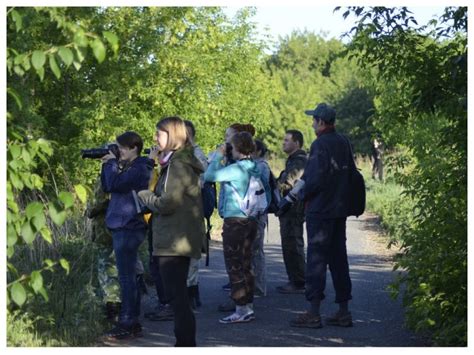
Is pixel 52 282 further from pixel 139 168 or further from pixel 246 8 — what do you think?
pixel 246 8

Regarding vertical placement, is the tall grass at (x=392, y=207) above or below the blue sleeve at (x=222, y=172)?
below

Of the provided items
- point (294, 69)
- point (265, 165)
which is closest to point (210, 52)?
point (265, 165)

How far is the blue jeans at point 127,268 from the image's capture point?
28.6 ft

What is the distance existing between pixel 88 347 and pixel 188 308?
1.11m

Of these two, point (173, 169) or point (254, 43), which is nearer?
point (173, 169)

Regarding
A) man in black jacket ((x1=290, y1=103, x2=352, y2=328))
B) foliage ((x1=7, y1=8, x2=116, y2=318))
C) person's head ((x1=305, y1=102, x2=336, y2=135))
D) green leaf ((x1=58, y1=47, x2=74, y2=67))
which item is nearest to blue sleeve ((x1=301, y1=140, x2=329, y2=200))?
man in black jacket ((x1=290, y1=103, x2=352, y2=328))

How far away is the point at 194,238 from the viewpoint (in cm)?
765

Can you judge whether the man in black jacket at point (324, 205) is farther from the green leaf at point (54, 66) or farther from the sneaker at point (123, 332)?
the green leaf at point (54, 66)

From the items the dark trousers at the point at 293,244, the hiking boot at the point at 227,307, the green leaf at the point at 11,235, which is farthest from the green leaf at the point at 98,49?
the dark trousers at the point at 293,244

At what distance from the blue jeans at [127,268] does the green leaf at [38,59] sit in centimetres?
326

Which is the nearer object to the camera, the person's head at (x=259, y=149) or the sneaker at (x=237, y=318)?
the sneaker at (x=237, y=318)

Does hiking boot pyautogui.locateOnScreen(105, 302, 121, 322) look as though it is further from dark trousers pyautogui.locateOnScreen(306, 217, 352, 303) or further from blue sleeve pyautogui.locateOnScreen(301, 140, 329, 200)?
blue sleeve pyautogui.locateOnScreen(301, 140, 329, 200)

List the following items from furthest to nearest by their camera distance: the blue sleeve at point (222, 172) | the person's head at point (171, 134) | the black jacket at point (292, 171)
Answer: the black jacket at point (292, 171) → the blue sleeve at point (222, 172) → the person's head at point (171, 134)

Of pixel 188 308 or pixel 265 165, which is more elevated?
pixel 265 165
